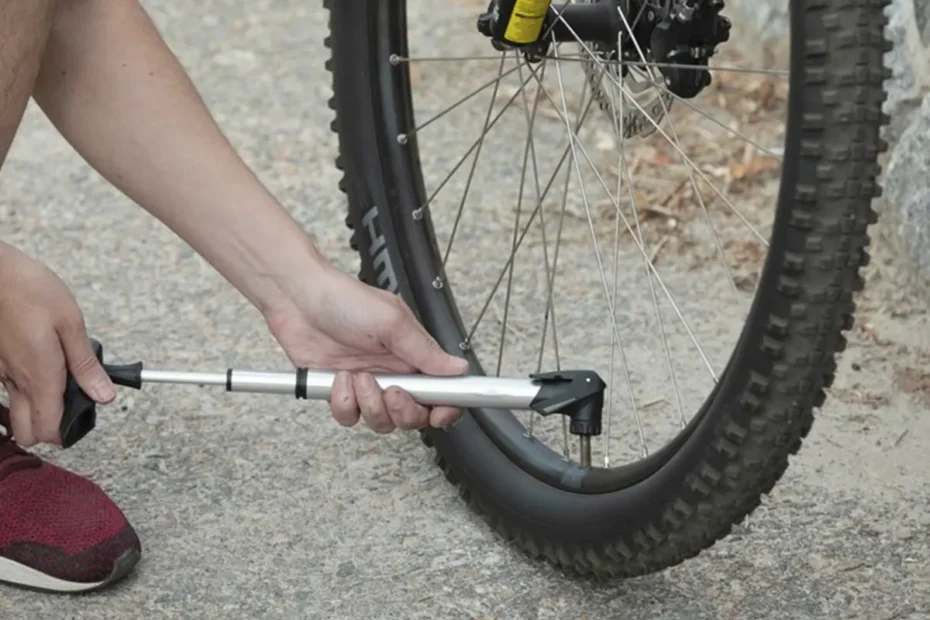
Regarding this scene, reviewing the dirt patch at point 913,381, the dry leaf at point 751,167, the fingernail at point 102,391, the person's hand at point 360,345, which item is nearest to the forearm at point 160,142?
the person's hand at point 360,345

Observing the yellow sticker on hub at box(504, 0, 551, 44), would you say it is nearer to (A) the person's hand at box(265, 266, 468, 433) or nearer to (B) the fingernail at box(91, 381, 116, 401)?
(A) the person's hand at box(265, 266, 468, 433)

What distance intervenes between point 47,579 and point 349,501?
27 cm

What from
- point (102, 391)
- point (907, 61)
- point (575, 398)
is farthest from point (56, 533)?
point (907, 61)

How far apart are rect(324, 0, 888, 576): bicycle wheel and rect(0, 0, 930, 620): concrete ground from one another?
63mm

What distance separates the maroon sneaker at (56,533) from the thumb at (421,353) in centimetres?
28

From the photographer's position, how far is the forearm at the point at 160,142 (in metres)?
1.19

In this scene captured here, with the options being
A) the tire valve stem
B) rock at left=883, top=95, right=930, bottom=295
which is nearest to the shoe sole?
the tire valve stem

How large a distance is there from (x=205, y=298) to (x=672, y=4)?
825 mm

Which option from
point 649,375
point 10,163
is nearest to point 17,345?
point 649,375

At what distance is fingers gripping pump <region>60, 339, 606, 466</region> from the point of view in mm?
1139

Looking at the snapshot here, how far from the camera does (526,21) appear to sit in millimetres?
1213

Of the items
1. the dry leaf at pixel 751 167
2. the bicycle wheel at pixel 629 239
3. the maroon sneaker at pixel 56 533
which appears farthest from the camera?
the dry leaf at pixel 751 167

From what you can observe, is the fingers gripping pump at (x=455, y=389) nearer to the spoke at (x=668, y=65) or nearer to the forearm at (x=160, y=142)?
the forearm at (x=160, y=142)

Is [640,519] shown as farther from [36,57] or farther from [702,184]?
[702,184]
